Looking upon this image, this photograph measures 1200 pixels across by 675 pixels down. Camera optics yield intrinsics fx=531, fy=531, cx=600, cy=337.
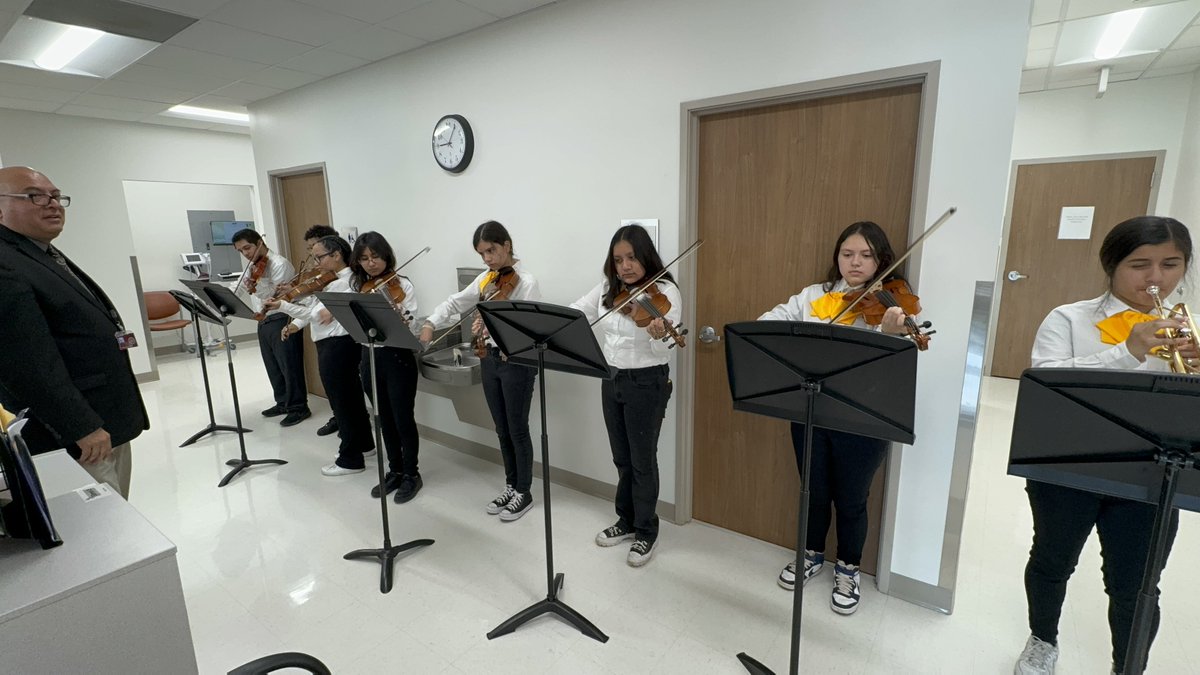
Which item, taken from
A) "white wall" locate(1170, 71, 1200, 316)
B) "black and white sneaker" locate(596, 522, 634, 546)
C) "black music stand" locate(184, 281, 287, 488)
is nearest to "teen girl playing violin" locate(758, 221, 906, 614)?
"black and white sneaker" locate(596, 522, 634, 546)

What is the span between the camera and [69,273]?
1.86 meters

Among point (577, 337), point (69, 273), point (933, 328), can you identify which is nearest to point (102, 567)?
point (577, 337)

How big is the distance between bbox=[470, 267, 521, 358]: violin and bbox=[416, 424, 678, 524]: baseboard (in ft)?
2.99

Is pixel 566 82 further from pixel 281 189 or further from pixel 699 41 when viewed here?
pixel 281 189

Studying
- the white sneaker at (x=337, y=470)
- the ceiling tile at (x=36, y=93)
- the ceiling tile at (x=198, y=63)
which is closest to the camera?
the ceiling tile at (x=198, y=63)

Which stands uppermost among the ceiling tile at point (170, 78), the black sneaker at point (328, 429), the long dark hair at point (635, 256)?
the ceiling tile at point (170, 78)

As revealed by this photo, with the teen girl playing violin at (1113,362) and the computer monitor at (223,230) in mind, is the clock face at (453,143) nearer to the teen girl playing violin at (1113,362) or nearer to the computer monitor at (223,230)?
the teen girl playing violin at (1113,362)

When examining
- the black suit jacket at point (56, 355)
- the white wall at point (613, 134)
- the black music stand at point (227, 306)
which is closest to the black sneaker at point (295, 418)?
the black music stand at point (227, 306)

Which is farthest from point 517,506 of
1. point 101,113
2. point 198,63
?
point 101,113

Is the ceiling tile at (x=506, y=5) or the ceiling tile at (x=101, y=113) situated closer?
the ceiling tile at (x=506, y=5)

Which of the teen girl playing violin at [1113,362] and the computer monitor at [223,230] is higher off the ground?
the computer monitor at [223,230]

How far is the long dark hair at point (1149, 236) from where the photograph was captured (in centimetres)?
137

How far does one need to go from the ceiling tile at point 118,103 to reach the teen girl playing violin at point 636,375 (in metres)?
4.50

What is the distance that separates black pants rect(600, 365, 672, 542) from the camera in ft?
7.27
